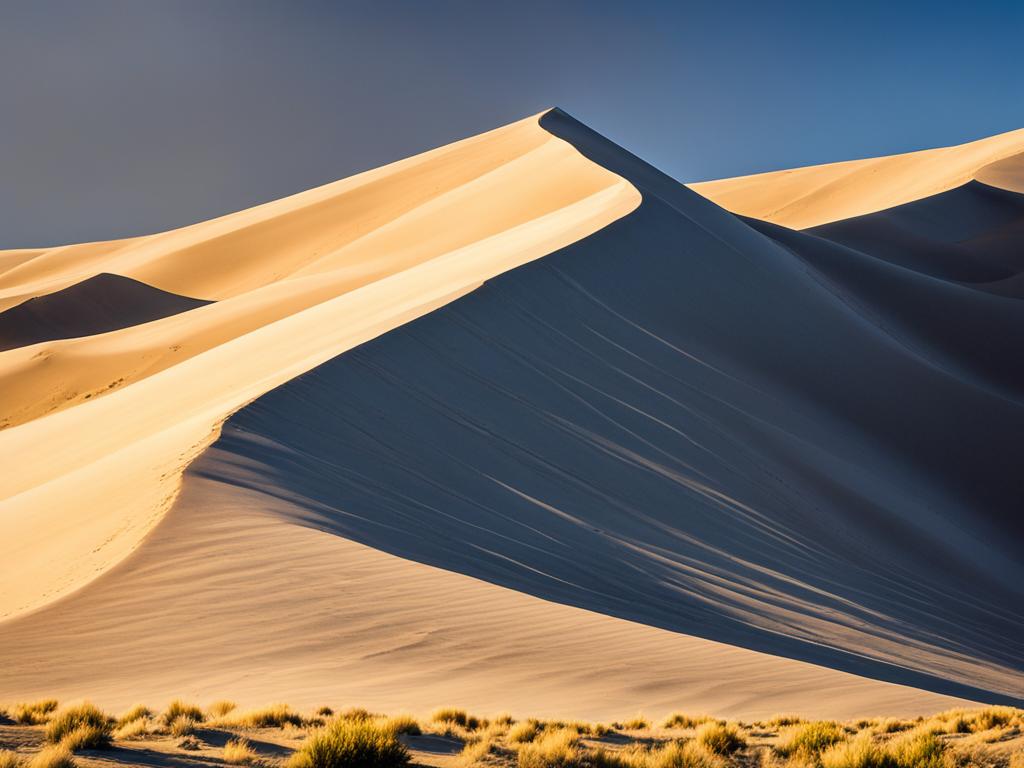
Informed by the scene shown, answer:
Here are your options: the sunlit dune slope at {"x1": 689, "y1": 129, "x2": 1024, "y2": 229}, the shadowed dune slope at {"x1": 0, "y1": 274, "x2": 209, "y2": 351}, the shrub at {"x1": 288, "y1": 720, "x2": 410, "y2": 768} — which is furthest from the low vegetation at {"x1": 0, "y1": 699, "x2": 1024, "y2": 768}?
the sunlit dune slope at {"x1": 689, "y1": 129, "x2": 1024, "y2": 229}

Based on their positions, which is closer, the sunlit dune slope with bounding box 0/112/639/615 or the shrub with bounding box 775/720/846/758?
the shrub with bounding box 775/720/846/758

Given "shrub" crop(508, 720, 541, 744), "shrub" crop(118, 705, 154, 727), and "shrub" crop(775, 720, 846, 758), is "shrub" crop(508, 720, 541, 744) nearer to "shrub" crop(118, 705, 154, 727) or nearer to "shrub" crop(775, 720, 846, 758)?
"shrub" crop(775, 720, 846, 758)

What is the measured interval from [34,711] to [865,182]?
254 ft

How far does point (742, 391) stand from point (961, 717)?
42.5 ft

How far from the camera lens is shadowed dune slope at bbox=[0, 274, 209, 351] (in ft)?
147

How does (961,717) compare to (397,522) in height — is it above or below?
below

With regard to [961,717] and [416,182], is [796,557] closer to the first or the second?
[961,717]

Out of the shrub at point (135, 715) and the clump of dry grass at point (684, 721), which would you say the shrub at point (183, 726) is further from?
the clump of dry grass at point (684, 721)

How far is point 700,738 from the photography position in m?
5.75

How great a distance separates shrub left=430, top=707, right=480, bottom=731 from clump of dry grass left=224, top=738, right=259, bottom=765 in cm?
120

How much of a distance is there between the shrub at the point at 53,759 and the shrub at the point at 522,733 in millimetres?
2103

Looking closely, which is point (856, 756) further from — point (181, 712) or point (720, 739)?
point (181, 712)

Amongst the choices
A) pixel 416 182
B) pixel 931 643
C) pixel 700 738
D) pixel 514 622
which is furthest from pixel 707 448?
pixel 416 182

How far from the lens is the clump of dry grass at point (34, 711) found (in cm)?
575
